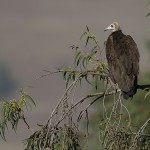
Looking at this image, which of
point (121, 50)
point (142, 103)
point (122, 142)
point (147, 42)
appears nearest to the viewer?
point (122, 142)

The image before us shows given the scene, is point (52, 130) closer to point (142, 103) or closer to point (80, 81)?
point (80, 81)

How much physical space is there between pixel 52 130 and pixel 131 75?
226cm

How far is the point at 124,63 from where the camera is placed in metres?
9.66

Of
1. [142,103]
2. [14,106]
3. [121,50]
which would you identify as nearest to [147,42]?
[142,103]

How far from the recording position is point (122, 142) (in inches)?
286

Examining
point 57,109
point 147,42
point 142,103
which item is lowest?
point 142,103

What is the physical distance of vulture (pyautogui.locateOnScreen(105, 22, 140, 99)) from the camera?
9203mm

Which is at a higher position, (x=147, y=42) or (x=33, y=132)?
(x=33, y=132)

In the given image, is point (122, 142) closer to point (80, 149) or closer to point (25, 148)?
point (80, 149)

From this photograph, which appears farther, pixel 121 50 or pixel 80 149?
pixel 121 50

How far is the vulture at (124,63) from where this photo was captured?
9.20 metres

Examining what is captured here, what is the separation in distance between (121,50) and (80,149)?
242cm

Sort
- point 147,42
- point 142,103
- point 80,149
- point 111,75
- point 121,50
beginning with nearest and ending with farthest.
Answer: point 80,149 < point 111,75 < point 121,50 < point 142,103 < point 147,42

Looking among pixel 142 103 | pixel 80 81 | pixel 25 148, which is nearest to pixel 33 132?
pixel 25 148
